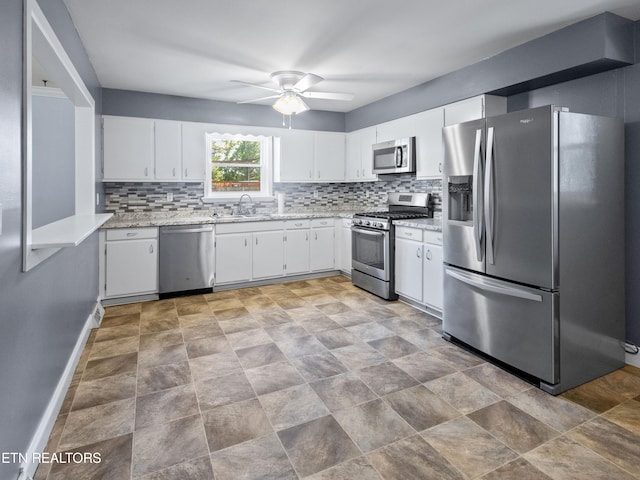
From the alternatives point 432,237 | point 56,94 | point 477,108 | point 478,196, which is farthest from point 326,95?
point 56,94

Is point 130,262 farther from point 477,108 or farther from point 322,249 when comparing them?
point 477,108

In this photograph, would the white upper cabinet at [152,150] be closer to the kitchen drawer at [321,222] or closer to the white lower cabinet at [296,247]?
the white lower cabinet at [296,247]

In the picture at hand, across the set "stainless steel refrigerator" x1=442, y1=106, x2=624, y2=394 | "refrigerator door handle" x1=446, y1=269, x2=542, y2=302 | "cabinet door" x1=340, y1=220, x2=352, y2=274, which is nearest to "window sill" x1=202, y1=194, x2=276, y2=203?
"cabinet door" x1=340, y1=220, x2=352, y2=274

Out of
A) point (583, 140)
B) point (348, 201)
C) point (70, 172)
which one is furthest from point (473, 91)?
point (70, 172)

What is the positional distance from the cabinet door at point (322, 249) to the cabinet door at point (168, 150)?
1.96 m

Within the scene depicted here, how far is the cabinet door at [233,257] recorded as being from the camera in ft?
16.0

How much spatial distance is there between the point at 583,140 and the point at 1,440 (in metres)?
3.36

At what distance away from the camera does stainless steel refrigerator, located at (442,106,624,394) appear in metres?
2.48

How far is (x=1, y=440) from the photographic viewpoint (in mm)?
1378

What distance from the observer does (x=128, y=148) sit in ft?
15.1

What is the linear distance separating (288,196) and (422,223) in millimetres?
2454

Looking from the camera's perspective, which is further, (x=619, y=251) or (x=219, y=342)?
(x=219, y=342)

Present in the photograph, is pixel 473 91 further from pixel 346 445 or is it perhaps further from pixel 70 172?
pixel 70 172

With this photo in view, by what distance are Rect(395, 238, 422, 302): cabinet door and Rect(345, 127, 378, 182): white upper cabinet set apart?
4.64 feet
